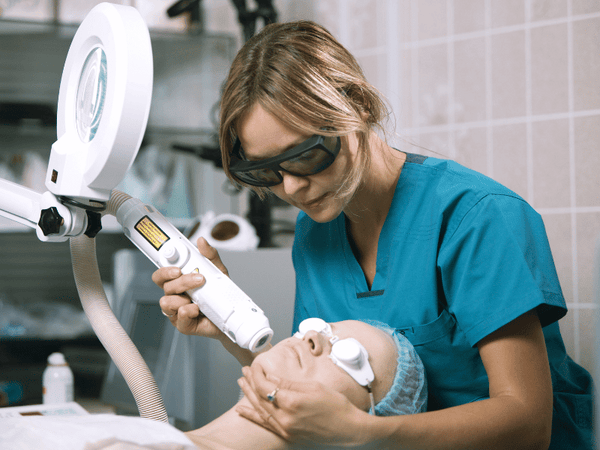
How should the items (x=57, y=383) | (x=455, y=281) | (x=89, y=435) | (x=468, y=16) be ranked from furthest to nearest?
(x=468, y=16) → (x=57, y=383) → (x=455, y=281) → (x=89, y=435)

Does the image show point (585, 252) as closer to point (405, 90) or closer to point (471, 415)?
point (405, 90)

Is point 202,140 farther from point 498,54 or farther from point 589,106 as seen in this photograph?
point 589,106

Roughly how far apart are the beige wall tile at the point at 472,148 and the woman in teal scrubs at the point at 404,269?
831 millimetres

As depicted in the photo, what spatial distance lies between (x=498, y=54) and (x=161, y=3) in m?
1.61

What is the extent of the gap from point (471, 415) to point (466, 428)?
27 millimetres

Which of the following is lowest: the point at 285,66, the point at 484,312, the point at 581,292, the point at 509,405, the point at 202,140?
the point at 581,292

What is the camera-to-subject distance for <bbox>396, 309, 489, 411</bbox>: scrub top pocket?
3.72ft

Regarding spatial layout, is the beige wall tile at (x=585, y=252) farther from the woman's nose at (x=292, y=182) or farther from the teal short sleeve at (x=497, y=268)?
the woman's nose at (x=292, y=182)

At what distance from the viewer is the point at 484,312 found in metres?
1.00

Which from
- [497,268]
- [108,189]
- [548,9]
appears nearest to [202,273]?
[108,189]

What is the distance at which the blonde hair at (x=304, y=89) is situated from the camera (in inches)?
41.0

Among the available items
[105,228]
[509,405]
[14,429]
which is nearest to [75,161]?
[14,429]

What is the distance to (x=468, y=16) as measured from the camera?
6.66 ft

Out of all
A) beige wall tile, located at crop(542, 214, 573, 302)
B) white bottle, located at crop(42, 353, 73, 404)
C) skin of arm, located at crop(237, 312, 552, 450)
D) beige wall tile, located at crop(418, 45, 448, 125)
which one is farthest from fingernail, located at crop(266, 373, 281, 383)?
beige wall tile, located at crop(418, 45, 448, 125)
